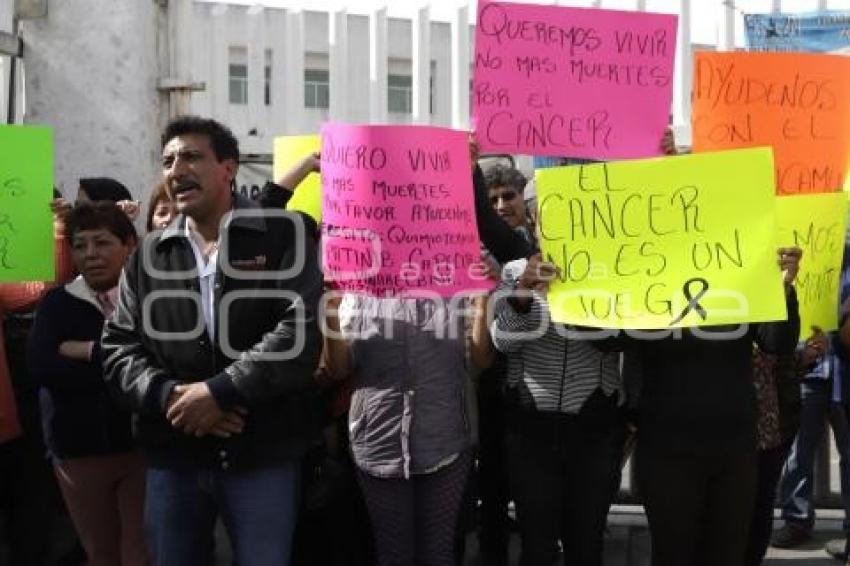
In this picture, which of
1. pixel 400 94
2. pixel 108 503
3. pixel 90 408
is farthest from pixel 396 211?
pixel 400 94

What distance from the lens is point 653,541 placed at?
3.55 m

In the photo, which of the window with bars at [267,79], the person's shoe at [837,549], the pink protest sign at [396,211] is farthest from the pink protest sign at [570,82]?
the window with bars at [267,79]

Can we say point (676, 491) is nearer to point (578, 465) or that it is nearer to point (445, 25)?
point (578, 465)

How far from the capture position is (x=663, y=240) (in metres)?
3.39

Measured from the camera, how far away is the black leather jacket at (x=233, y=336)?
3131mm

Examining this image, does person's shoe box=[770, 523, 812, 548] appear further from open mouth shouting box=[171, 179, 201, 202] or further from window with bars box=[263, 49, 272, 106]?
window with bars box=[263, 49, 272, 106]

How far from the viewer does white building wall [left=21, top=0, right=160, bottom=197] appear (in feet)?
17.9

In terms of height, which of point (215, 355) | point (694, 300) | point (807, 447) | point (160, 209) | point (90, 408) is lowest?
point (807, 447)

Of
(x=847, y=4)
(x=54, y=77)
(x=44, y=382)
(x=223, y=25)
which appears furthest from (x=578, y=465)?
(x=223, y=25)

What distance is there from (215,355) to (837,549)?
2971mm

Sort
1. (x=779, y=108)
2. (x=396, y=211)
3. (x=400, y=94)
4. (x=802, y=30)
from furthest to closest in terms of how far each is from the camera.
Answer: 1. (x=400, y=94)
2. (x=802, y=30)
3. (x=779, y=108)
4. (x=396, y=211)

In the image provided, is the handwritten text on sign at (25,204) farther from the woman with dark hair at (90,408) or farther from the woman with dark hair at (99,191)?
the woman with dark hair at (99,191)

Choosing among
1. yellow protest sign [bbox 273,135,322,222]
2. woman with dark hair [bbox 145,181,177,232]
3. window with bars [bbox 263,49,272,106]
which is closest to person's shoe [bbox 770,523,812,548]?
yellow protest sign [bbox 273,135,322,222]

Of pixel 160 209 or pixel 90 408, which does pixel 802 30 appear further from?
pixel 90 408
